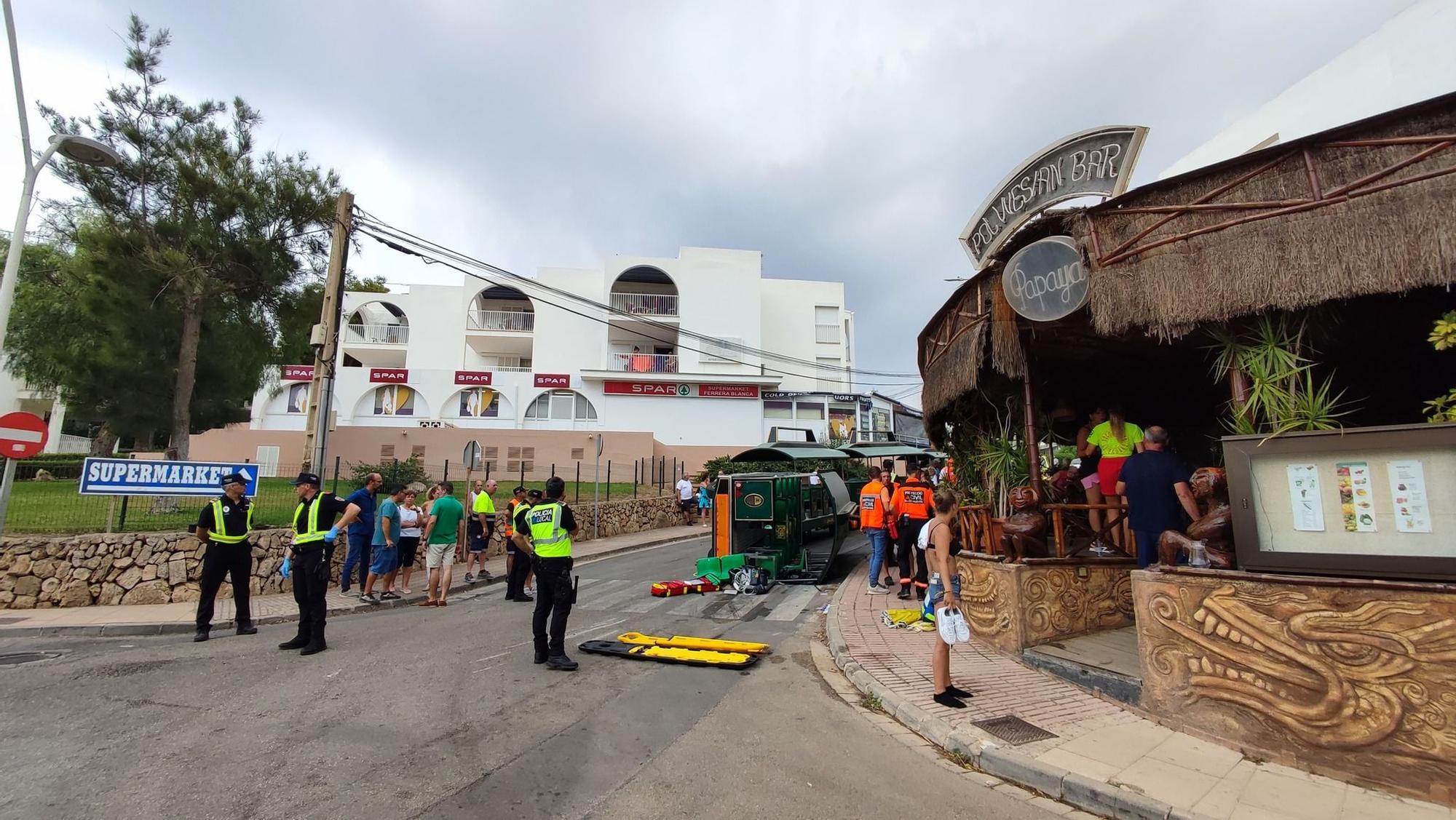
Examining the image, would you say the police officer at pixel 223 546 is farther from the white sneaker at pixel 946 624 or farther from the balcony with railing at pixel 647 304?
the balcony with railing at pixel 647 304

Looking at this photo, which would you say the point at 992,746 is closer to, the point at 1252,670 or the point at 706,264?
the point at 1252,670

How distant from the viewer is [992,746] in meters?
4.16

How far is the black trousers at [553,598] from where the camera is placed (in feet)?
20.6

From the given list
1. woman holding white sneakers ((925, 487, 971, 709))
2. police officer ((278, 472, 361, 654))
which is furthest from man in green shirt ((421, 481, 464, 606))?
woman holding white sneakers ((925, 487, 971, 709))

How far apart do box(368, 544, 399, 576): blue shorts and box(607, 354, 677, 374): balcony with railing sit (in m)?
25.5

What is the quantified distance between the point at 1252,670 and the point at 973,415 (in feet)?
16.9

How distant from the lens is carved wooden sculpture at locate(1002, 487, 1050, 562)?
20.3 feet

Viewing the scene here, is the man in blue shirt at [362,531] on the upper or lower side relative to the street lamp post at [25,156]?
lower

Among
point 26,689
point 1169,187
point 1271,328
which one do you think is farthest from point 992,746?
point 26,689

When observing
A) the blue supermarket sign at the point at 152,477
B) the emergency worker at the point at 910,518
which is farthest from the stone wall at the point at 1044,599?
the blue supermarket sign at the point at 152,477

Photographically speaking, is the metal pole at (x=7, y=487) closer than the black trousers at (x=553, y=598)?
No

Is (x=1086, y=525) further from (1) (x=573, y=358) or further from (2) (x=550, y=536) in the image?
(1) (x=573, y=358)

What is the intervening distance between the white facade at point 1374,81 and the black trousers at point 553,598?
13.3 metres

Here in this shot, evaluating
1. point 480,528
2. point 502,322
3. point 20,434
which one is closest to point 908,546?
point 480,528
